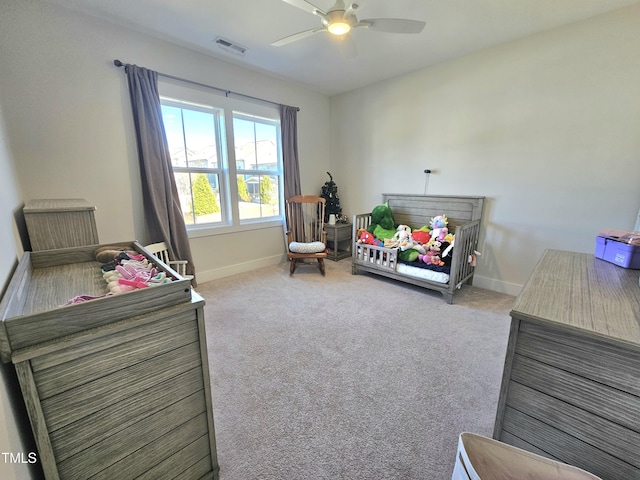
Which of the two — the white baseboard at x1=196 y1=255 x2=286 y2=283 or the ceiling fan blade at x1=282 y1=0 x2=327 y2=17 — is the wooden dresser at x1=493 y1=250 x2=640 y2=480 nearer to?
the ceiling fan blade at x1=282 y1=0 x2=327 y2=17

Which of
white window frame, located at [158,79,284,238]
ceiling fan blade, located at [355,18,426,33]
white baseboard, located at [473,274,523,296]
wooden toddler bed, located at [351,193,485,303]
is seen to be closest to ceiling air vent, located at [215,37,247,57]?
white window frame, located at [158,79,284,238]

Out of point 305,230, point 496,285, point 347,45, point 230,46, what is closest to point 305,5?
point 347,45

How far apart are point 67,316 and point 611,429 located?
1600mm

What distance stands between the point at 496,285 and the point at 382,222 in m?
1.53

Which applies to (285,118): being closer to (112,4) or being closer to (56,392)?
(112,4)

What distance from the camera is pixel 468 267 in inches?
123

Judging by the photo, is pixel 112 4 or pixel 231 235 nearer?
pixel 112 4

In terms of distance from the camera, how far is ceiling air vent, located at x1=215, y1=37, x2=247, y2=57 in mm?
2688

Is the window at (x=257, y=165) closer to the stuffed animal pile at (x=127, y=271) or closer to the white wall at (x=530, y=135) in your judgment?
the white wall at (x=530, y=135)

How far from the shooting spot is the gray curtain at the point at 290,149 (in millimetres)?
3787

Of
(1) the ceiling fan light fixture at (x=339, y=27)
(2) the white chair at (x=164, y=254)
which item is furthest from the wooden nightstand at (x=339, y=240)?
(1) the ceiling fan light fixture at (x=339, y=27)

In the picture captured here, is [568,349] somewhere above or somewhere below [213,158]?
below

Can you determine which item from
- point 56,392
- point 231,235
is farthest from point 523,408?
point 231,235

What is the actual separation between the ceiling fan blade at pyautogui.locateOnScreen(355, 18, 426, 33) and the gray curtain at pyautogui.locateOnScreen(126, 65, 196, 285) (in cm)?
208
